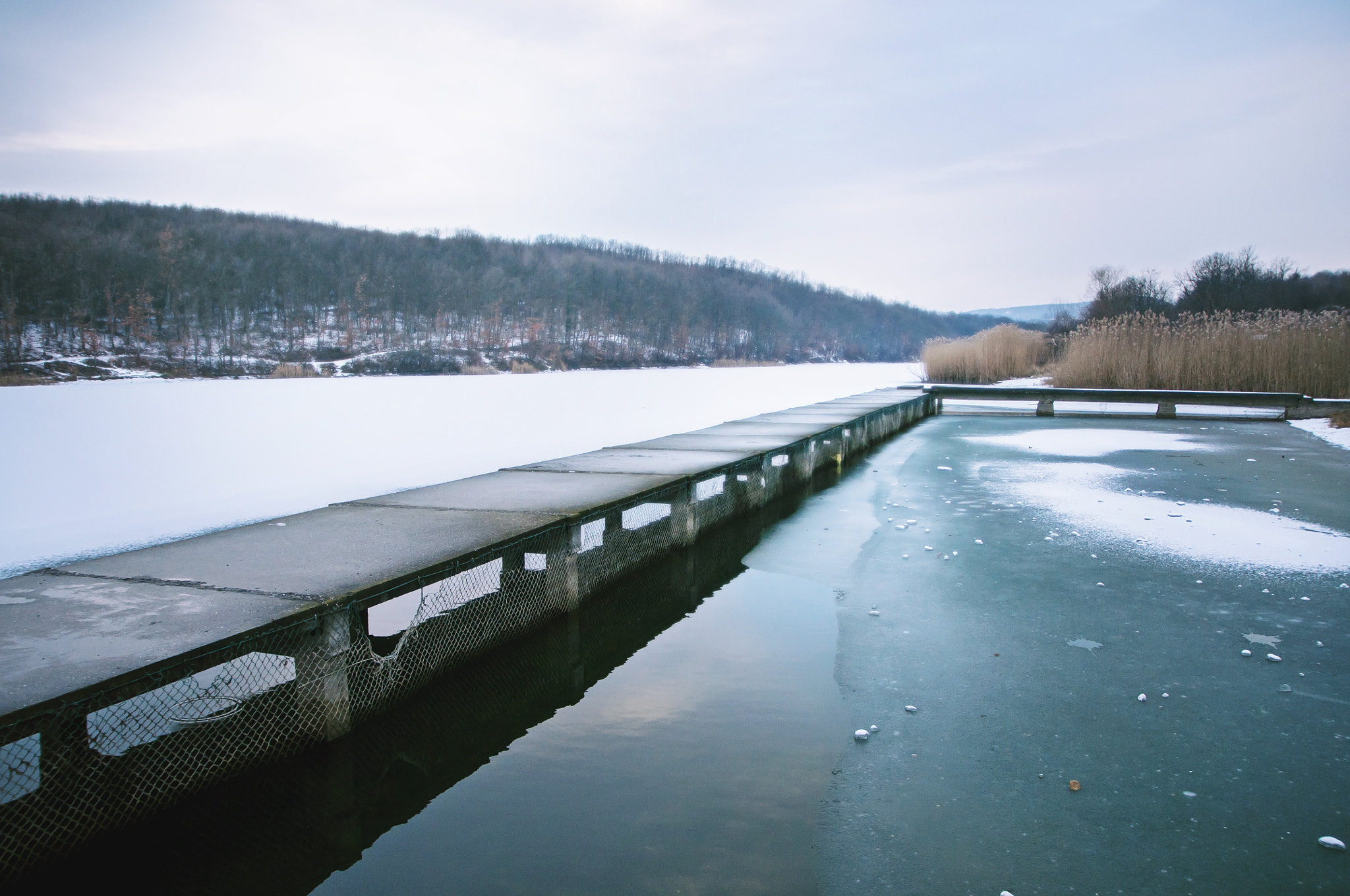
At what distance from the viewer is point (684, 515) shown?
5316 mm

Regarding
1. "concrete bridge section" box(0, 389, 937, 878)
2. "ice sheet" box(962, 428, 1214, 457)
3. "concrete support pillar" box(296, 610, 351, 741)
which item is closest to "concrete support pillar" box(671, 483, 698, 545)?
"concrete bridge section" box(0, 389, 937, 878)

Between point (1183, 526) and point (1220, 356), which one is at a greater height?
point (1220, 356)

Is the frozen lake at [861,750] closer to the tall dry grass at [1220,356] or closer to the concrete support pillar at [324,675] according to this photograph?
the concrete support pillar at [324,675]

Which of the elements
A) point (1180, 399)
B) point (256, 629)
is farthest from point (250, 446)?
point (1180, 399)

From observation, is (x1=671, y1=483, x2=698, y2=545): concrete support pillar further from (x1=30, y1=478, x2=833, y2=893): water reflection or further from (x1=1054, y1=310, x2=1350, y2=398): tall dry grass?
(x1=1054, y1=310, x2=1350, y2=398): tall dry grass

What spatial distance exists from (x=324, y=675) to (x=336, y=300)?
252ft

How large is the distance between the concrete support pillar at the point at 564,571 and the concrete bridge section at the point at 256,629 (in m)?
0.01

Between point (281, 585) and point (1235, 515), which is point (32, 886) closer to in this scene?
point (281, 585)

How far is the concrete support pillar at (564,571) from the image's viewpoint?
3.87 meters

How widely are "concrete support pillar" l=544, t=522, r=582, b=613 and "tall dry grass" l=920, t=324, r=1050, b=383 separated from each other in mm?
19593

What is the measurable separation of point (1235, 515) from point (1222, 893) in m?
4.89

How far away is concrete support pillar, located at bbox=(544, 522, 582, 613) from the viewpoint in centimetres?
387

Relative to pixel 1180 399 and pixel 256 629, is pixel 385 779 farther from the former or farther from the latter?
pixel 1180 399

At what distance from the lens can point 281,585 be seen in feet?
9.23
